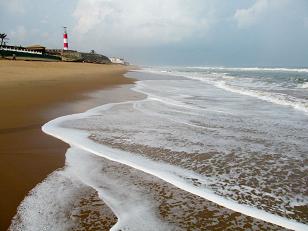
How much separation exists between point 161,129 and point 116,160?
258cm

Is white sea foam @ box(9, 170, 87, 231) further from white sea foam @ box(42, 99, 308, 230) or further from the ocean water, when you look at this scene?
white sea foam @ box(42, 99, 308, 230)

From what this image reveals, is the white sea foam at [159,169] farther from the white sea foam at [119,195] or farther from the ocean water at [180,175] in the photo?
the white sea foam at [119,195]

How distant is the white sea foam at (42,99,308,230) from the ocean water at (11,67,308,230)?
13mm

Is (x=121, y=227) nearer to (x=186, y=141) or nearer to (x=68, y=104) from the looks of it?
(x=186, y=141)

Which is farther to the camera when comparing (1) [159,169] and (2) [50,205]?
(1) [159,169]

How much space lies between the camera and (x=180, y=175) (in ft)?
15.7

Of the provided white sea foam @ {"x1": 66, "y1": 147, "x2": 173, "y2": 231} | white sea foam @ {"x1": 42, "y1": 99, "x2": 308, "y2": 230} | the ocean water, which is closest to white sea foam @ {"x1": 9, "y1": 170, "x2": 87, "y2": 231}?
the ocean water

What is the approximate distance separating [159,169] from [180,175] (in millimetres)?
375

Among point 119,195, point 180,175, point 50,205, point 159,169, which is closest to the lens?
point 50,205

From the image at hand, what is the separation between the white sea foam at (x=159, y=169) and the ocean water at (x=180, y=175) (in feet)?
0.04

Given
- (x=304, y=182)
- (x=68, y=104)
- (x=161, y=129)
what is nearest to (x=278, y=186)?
(x=304, y=182)

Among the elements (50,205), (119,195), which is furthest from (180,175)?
(50,205)

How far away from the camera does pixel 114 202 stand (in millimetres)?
3803

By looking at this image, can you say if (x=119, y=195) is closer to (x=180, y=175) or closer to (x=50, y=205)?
(x=50, y=205)
